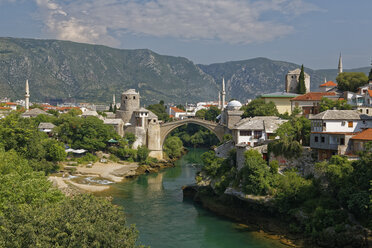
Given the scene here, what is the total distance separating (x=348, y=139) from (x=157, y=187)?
23.9 m

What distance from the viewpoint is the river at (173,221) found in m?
26.9

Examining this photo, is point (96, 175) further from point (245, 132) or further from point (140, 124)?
point (245, 132)

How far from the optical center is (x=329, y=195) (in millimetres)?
27375

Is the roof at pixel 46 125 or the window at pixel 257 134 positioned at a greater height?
the roof at pixel 46 125

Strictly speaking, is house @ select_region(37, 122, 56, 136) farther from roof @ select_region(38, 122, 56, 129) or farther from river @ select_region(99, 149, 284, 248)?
river @ select_region(99, 149, 284, 248)

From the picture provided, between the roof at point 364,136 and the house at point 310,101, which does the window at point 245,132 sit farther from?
the roof at point 364,136

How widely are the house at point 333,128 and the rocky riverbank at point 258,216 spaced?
6269mm

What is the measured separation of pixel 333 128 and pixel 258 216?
983 cm

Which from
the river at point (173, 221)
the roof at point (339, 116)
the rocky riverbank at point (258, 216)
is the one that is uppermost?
the roof at point (339, 116)

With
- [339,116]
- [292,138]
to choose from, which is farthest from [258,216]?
[339,116]

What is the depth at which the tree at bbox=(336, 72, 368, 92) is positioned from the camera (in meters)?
48.4

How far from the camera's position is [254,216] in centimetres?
3002

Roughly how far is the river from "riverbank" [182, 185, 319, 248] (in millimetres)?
723

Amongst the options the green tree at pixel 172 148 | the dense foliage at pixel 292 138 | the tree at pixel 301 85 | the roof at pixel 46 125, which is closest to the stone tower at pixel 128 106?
the green tree at pixel 172 148
